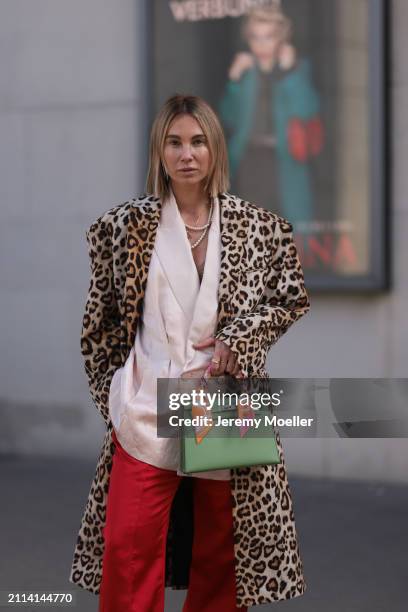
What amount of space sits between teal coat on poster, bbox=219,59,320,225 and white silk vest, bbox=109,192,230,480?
12.0 ft

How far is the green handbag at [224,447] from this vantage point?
316 centimetres

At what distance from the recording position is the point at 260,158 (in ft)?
23.0

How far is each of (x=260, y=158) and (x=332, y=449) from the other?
185 cm

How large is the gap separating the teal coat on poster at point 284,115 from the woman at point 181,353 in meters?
3.49

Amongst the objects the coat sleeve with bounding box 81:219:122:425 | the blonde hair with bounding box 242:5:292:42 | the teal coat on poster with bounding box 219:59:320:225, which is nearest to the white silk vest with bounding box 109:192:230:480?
the coat sleeve with bounding box 81:219:122:425

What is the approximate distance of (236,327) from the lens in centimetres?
325

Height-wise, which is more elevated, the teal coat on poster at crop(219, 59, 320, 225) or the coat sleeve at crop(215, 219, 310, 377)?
the teal coat on poster at crop(219, 59, 320, 225)

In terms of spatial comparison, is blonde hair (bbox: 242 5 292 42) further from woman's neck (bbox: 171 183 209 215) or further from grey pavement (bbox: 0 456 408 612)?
woman's neck (bbox: 171 183 209 215)

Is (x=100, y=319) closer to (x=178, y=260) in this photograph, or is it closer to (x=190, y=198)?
(x=178, y=260)

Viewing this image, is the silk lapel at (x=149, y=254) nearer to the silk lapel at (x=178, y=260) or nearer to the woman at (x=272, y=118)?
the silk lapel at (x=178, y=260)

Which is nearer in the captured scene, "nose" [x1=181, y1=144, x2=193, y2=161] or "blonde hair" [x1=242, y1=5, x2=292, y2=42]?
"nose" [x1=181, y1=144, x2=193, y2=161]

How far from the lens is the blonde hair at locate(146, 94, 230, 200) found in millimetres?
3305

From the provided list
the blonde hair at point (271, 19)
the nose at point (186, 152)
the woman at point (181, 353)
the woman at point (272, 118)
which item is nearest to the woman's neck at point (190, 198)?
the woman at point (181, 353)

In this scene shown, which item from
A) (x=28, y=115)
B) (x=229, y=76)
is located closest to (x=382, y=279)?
A: (x=229, y=76)
